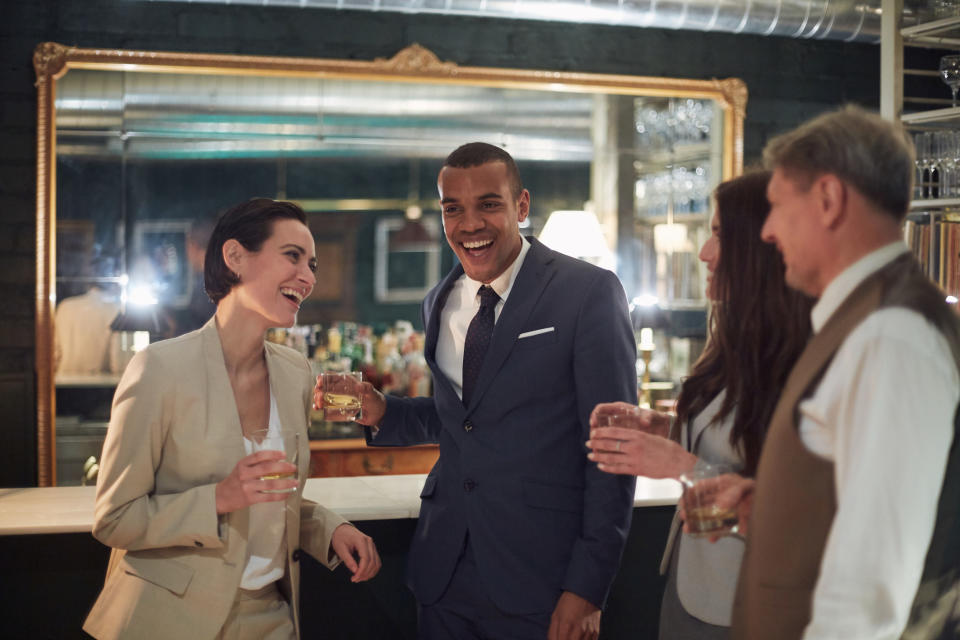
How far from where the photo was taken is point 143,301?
475cm

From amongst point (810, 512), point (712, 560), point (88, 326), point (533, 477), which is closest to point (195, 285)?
point (88, 326)

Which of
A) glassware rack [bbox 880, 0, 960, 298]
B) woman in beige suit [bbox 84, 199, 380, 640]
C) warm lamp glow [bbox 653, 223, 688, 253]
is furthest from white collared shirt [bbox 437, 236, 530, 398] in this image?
warm lamp glow [bbox 653, 223, 688, 253]

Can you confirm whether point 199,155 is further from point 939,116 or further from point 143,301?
point 939,116

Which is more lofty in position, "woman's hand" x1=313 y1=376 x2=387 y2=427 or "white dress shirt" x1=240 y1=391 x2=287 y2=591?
"woman's hand" x1=313 y1=376 x2=387 y2=427

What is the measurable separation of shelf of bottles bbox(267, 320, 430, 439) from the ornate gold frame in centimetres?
114

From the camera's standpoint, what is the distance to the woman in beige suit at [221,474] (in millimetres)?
1782

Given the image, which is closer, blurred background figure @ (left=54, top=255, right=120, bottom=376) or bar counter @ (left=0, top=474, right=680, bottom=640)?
bar counter @ (left=0, top=474, right=680, bottom=640)

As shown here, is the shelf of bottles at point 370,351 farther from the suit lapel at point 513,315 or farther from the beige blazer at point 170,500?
the beige blazer at point 170,500

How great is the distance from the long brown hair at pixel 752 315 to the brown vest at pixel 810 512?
0.43 m

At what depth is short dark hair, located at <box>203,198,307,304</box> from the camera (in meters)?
2.06

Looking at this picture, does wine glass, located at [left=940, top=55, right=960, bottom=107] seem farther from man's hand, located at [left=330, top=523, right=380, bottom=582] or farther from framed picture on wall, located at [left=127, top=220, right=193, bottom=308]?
framed picture on wall, located at [left=127, top=220, right=193, bottom=308]

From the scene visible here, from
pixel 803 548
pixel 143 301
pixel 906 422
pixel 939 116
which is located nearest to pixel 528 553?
pixel 803 548

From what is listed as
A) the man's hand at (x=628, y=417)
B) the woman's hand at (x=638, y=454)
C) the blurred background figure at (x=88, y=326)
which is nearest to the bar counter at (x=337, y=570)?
the man's hand at (x=628, y=417)

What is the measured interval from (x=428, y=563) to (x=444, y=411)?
0.35 meters
